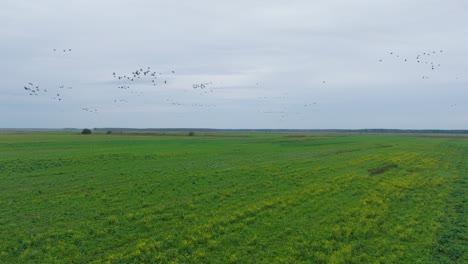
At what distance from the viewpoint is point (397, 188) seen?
2798 centimetres

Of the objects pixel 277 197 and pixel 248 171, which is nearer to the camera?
pixel 277 197

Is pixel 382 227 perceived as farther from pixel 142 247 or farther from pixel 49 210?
pixel 49 210

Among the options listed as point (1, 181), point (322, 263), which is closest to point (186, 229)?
point (322, 263)

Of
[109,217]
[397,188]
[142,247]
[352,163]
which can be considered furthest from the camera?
[352,163]

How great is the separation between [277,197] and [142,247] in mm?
10960

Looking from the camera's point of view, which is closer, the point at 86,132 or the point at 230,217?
the point at 230,217

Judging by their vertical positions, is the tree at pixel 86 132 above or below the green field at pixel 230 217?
above

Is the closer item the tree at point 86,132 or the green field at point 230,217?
the green field at point 230,217

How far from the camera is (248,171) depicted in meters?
35.1

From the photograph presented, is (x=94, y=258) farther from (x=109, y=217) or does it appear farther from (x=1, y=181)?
(x=1, y=181)

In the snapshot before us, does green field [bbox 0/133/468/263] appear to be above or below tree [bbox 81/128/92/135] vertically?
below

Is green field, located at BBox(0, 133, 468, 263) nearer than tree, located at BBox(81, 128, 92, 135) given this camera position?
Yes

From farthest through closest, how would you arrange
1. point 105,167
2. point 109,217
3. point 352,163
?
point 352,163, point 105,167, point 109,217

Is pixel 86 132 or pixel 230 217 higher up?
pixel 86 132
